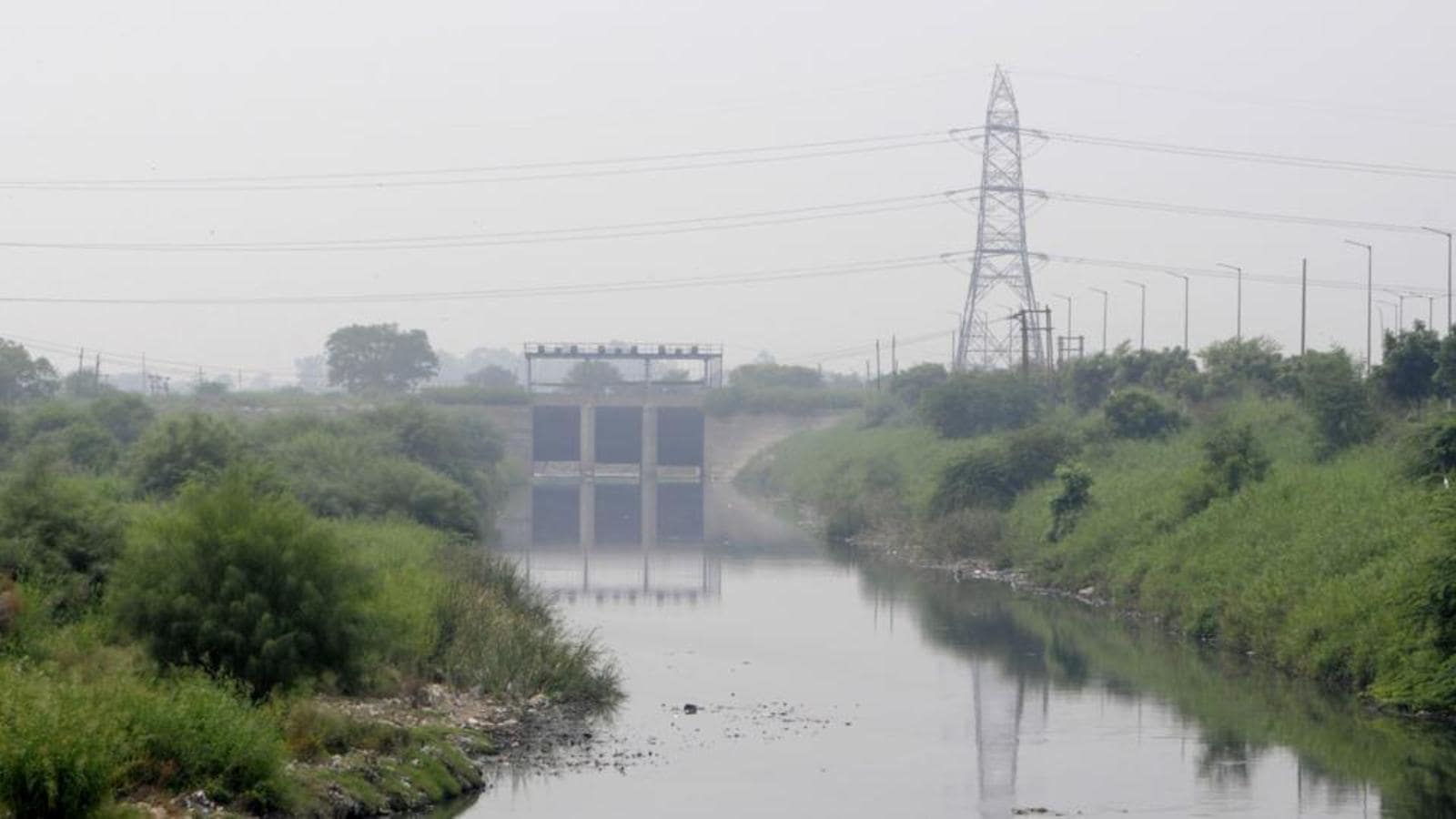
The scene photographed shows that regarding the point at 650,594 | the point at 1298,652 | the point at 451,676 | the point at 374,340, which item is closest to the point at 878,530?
the point at 650,594

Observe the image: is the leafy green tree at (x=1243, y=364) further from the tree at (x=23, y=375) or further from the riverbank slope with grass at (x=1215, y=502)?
the tree at (x=23, y=375)

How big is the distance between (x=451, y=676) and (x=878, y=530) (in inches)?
1514

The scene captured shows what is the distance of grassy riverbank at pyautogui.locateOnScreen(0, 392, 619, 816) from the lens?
1919cm

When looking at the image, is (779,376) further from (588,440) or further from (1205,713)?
(1205,713)

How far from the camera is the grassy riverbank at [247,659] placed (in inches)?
755

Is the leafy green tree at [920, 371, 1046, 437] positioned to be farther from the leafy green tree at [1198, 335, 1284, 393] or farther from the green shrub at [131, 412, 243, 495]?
the green shrub at [131, 412, 243, 495]

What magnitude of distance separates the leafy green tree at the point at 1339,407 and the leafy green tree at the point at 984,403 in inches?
936

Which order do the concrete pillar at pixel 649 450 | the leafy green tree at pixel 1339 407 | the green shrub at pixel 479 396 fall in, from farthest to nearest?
1. the green shrub at pixel 479 396
2. the concrete pillar at pixel 649 450
3. the leafy green tree at pixel 1339 407

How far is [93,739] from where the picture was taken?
58.5 feet

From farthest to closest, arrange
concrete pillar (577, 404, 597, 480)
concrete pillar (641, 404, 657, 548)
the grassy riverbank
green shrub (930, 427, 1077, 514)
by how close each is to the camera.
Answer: concrete pillar (577, 404, 597, 480) < concrete pillar (641, 404, 657, 548) < green shrub (930, 427, 1077, 514) < the grassy riverbank

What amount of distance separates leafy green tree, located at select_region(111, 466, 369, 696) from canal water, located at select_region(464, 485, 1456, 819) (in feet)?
9.47

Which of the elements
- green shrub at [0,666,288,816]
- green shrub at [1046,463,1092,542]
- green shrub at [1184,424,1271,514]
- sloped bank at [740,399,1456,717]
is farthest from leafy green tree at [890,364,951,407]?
green shrub at [0,666,288,816]

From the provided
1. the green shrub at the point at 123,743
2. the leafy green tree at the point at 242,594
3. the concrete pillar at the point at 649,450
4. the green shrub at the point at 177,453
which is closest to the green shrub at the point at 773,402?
the concrete pillar at the point at 649,450

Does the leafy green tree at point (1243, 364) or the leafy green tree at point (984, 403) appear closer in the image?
the leafy green tree at point (1243, 364)
